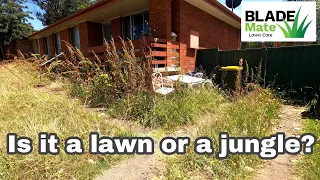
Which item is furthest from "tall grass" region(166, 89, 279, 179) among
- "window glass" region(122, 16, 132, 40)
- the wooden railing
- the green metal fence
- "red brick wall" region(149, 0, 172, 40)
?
"window glass" region(122, 16, 132, 40)

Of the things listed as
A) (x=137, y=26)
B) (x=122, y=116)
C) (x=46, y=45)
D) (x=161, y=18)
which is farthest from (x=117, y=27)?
(x=46, y=45)

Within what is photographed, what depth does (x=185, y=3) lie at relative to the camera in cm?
768

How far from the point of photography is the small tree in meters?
17.9

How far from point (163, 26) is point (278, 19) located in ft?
19.2

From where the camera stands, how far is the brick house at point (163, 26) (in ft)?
22.8

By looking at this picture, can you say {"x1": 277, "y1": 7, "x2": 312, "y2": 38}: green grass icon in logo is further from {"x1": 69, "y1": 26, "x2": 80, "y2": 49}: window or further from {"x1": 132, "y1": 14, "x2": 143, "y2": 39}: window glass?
{"x1": 69, "y1": 26, "x2": 80, "y2": 49}: window

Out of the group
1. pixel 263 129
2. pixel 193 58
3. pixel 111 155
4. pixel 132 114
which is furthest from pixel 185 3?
pixel 111 155

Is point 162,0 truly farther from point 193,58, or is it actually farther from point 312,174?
point 312,174

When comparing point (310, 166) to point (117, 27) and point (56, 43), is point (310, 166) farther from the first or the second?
point (56, 43)

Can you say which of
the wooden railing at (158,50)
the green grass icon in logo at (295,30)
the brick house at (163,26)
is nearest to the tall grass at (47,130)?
the wooden railing at (158,50)

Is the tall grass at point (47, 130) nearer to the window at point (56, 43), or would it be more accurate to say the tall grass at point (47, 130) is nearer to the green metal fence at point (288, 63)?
the green metal fence at point (288, 63)

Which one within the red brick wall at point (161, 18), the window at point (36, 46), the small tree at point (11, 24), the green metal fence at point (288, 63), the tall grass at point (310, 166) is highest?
the small tree at point (11, 24)

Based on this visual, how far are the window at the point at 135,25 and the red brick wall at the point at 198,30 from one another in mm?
1813

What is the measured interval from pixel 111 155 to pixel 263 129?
2.44m
